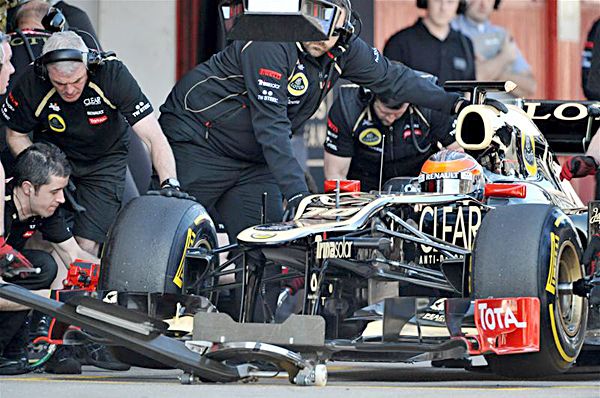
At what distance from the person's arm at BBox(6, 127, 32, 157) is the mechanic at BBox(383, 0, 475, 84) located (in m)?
3.88

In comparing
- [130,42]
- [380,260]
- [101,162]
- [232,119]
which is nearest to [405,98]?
[232,119]

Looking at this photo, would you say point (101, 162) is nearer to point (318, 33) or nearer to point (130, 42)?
point (318, 33)

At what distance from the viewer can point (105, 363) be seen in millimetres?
7832

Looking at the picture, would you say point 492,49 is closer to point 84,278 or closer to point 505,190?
point 505,190

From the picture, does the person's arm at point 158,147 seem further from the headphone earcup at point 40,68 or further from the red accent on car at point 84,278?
the red accent on car at point 84,278

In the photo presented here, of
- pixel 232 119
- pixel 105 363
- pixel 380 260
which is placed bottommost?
pixel 105 363

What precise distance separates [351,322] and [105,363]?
5.62ft

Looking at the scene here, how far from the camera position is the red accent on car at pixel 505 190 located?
22.6 feet

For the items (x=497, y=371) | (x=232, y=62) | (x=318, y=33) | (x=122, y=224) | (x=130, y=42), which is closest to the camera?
(x=497, y=371)

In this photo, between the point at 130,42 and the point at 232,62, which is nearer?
the point at 232,62

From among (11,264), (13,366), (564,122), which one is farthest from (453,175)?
(13,366)

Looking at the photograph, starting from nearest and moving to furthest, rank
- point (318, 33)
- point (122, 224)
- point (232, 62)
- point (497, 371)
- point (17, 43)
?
point (497, 371) < point (122, 224) < point (318, 33) < point (232, 62) < point (17, 43)

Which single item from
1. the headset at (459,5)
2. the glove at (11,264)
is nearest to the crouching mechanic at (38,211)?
the glove at (11,264)

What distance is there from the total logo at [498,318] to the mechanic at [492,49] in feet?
19.9
